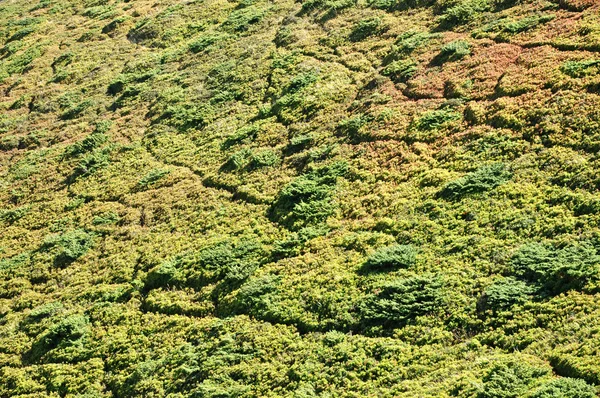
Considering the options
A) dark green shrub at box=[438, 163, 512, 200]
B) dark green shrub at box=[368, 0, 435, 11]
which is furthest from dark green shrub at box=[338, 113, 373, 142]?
dark green shrub at box=[368, 0, 435, 11]

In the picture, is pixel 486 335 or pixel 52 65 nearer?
pixel 486 335

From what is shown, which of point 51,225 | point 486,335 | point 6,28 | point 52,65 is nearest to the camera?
point 486,335

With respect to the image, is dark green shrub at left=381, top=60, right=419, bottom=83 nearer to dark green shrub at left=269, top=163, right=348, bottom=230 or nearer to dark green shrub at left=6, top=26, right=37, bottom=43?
dark green shrub at left=269, top=163, right=348, bottom=230

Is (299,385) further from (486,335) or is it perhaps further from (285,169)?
(285,169)

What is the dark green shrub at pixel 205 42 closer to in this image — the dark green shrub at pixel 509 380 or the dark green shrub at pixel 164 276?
the dark green shrub at pixel 164 276

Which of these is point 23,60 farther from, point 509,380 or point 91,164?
point 509,380

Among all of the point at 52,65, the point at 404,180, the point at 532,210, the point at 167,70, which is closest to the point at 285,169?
the point at 404,180

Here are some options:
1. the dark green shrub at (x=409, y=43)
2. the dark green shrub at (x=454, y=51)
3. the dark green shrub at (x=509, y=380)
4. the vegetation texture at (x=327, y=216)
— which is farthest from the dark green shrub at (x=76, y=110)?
the dark green shrub at (x=509, y=380)
